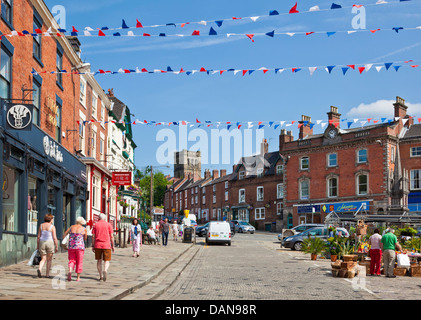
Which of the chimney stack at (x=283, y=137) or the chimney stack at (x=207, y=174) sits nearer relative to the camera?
the chimney stack at (x=283, y=137)

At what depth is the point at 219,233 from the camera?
36250 millimetres

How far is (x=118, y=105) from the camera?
153 feet

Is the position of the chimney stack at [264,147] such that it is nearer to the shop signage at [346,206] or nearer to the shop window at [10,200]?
the shop signage at [346,206]

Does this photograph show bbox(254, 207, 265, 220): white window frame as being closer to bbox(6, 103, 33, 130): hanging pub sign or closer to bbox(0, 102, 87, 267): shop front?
bbox(0, 102, 87, 267): shop front

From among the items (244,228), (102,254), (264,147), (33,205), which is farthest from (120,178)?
(264,147)

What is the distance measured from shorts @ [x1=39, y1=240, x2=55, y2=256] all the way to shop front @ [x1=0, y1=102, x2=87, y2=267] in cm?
233

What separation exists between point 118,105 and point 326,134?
2326cm

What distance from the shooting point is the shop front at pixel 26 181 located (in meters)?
15.3

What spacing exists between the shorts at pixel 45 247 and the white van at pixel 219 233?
77.3 feet

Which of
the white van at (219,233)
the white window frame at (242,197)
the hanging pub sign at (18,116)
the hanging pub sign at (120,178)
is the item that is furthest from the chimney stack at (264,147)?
the hanging pub sign at (18,116)

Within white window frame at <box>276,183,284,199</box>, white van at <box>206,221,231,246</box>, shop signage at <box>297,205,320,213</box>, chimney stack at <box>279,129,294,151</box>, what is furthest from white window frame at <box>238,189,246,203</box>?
white van at <box>206,221,231,246</box>

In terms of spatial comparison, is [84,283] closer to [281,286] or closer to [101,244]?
[101,244]
